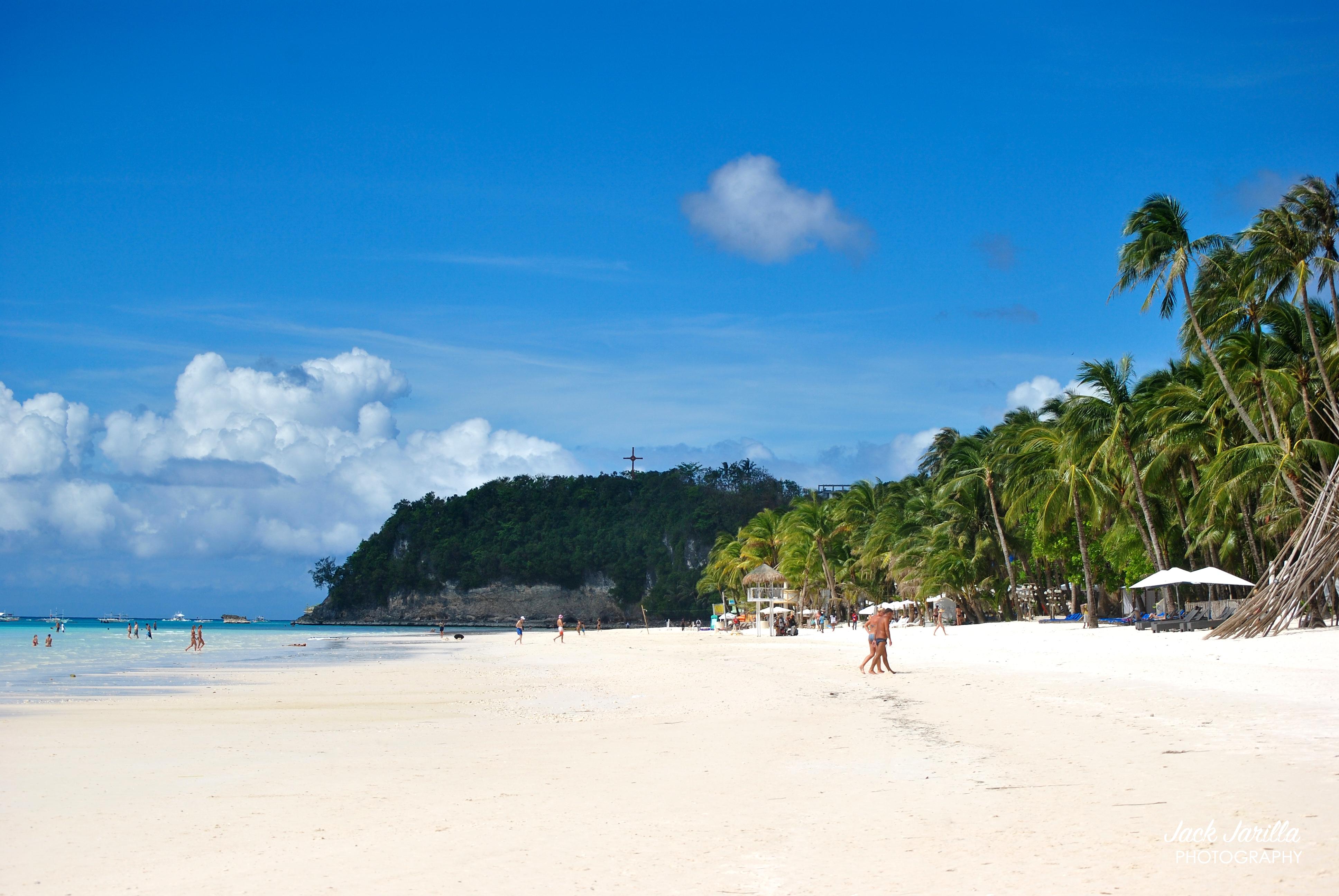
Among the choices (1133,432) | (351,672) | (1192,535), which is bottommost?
(351,672)

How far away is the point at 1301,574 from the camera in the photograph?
17891 mm

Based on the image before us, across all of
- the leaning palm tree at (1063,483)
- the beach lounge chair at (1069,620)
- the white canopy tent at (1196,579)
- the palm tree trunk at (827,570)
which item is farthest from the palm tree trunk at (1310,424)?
the palm tree trunk at (827,570)

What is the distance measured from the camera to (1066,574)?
44594 mm

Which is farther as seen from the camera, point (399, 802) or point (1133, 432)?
point (1133, 432)

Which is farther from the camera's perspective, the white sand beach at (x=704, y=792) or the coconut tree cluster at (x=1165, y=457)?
the coconut tree cluster at (x=1165, y=457)

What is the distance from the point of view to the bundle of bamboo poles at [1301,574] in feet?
57.8

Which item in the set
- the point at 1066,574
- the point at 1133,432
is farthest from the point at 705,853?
the point at 1066,574

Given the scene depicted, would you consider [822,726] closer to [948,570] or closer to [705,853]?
[705,853]

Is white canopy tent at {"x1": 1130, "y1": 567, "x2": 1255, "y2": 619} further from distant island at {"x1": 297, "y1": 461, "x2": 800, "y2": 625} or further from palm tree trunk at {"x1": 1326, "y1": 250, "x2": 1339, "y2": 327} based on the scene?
distant island at {"x1": 297, "y1": 461, "x2": 800, "y2": 625}

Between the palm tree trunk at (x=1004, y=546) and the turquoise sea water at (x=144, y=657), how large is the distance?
24754mm

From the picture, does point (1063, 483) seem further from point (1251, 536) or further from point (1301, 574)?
point (1301, 574)

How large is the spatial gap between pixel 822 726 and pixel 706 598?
343 ft

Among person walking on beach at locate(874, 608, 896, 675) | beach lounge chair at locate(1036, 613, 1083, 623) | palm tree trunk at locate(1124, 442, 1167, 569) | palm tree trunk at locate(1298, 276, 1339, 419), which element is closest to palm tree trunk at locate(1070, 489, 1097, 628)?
beach lounge chair at locate(1036, 613, 1083, 623)

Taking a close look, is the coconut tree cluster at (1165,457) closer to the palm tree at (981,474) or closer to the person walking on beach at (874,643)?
the palm tree at (981,474)
